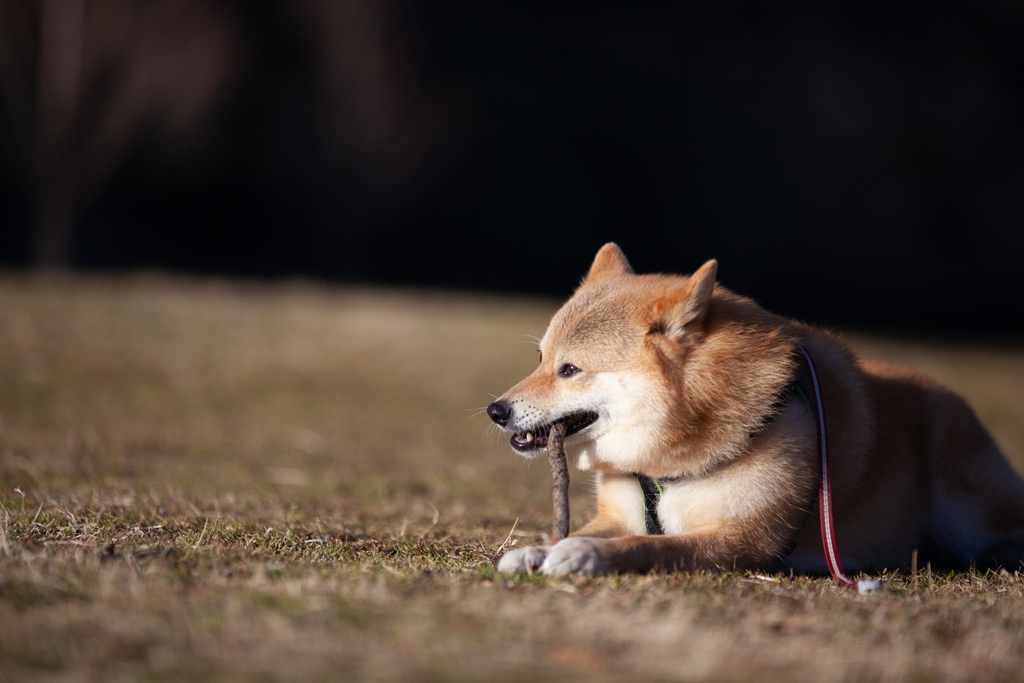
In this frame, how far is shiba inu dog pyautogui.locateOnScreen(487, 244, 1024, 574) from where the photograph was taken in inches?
124

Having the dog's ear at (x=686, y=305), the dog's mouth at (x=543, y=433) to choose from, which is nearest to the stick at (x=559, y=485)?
the dog's mouth at (x=543, y=433)

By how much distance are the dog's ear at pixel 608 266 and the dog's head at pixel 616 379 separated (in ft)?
1.76

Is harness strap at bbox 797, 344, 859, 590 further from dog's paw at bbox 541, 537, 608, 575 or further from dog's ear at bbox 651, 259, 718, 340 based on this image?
dog's paw at bbox 541, 537, 608, 575

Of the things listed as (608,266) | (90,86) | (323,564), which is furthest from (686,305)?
(90,86)

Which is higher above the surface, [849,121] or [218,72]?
[849,121]

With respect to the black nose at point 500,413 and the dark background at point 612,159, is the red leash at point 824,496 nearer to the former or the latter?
the black nose at point 500,413

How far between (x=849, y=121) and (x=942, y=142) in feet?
7.30

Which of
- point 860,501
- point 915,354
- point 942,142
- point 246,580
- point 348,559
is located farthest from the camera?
point 942,142

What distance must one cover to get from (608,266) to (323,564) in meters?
2.11

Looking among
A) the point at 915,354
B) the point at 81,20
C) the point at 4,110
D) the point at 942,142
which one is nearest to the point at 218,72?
the point at 81,20

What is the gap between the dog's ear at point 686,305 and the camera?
3164 mm

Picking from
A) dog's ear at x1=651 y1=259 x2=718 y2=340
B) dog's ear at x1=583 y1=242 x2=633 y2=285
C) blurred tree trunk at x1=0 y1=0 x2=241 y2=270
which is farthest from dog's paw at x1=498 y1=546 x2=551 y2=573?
blurred tree trunk at x1=0 y1=0 x2=241 y2=270

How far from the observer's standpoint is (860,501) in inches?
138

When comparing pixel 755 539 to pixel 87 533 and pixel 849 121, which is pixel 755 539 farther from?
pixel 849 121
